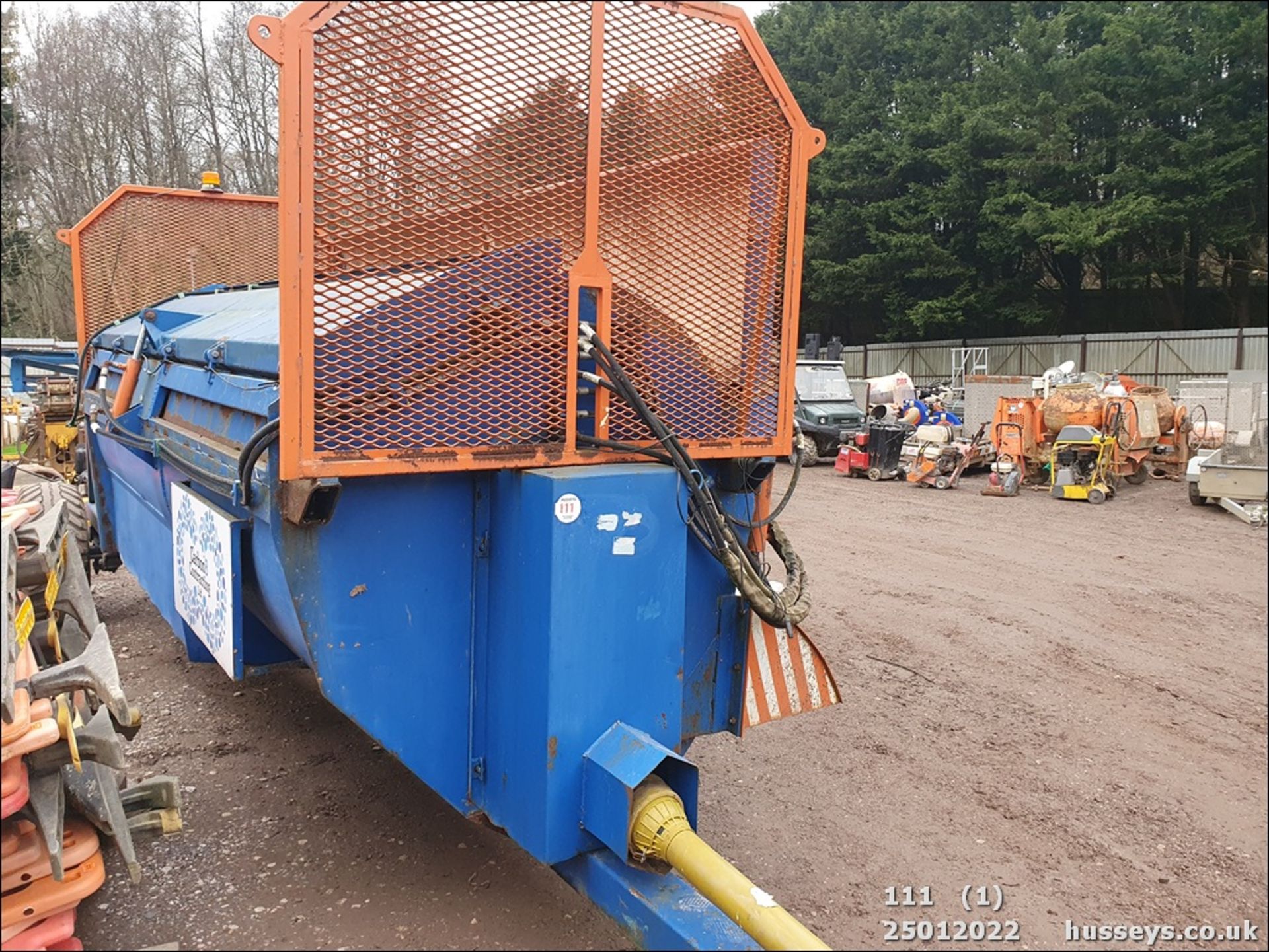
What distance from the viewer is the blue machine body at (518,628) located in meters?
2.49

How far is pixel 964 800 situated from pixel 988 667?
1.89 meters

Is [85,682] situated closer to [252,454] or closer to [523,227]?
[252,454]

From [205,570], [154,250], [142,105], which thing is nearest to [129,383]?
[205,570]

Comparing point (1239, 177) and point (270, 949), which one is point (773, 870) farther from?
point (1239, 177)

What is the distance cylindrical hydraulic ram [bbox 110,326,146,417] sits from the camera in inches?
183

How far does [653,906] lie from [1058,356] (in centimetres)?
2673

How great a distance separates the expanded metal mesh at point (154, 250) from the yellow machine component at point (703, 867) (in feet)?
16.5

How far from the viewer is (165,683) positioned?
207 inches

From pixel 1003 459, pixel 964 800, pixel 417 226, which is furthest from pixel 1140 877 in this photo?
pixel 1003 459

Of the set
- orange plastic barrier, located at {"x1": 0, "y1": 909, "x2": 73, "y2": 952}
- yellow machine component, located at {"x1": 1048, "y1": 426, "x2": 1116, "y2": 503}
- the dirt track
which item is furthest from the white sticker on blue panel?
yellow machine component, located at {"x1": 1048, "y1": 426, "x2": 1116, "y2": 503}

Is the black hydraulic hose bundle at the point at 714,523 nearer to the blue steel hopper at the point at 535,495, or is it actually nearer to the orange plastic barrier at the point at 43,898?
the blue steel hopper at the point at 535,495

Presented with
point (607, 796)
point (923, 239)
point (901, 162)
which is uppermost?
point (901, 162)

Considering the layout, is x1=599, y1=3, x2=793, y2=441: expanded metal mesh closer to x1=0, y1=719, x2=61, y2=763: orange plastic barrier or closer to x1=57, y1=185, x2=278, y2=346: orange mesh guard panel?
x1=0, y1=719, x2=61, y2=763: orange plastic barrier

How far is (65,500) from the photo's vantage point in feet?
16.5
